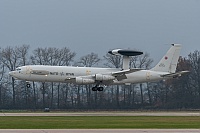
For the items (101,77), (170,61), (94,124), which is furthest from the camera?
(170,61)

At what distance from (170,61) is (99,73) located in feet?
38.7

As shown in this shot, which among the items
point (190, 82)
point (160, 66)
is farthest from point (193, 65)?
point (160, 66)

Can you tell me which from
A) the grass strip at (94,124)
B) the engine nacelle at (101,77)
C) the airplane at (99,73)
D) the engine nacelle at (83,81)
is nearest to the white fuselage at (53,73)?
the airplane at (99,73)

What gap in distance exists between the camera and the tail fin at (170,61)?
290 ft

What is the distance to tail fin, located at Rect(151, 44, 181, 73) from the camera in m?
88.4

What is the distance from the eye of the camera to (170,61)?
8888 centimetres

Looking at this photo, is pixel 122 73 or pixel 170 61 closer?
pixel 122 73

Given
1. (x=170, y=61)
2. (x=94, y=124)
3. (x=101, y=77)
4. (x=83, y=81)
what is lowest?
(x=94, y=124)

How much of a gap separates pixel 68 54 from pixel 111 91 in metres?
12.4

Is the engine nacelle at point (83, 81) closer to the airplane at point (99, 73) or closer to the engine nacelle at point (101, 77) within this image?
the airplane at point (99, 73)

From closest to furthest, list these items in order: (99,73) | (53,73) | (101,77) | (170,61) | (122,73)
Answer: (53,73)
(101,77)
(122,73)
(99,73)
(170,61)

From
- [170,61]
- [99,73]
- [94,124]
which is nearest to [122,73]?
[99,73]

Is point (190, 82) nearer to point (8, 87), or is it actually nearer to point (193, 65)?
point (193, 65)

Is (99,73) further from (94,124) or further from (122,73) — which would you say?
(94,124)
